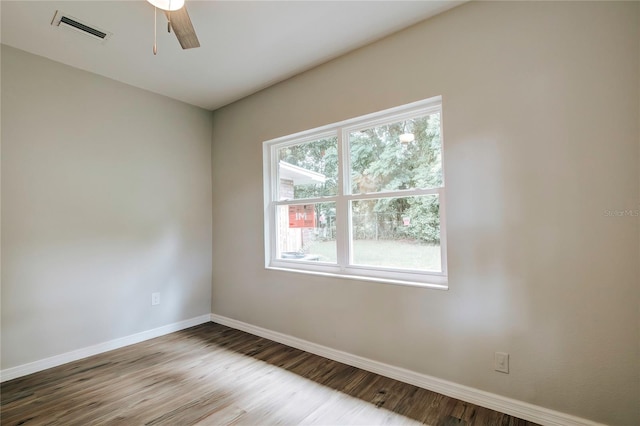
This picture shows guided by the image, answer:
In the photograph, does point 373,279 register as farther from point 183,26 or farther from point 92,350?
point 92,350

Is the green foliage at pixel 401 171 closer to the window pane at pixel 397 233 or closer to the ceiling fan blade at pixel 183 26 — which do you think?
the window pane at pixel 397 233

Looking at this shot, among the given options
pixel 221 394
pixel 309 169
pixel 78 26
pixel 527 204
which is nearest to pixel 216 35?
pixel 78 26

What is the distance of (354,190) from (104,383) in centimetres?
259

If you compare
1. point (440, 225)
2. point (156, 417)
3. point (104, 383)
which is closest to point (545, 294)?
point (440, 225)

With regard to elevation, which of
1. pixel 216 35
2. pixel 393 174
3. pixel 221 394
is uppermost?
pixel 216 35

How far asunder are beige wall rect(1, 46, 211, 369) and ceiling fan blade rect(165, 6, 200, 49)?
70.9 inches

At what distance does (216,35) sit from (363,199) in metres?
1.79

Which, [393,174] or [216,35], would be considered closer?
[216,35]

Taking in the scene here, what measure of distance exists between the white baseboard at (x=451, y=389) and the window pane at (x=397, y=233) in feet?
2.62

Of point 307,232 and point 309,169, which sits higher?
point 309,169

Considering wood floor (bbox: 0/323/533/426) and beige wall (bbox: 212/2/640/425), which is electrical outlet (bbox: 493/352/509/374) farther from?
wood floor (bbox: 0/323/533/426)

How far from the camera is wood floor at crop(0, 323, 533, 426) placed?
1884mm

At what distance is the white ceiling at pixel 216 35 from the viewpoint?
205cm

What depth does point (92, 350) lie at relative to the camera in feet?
Result: 9.32
